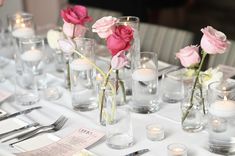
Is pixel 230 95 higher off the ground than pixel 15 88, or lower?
higher

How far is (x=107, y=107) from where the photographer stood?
132 centimetres

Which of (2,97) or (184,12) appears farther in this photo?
(184,12)

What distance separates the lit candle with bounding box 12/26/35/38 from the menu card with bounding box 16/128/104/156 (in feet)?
2.68

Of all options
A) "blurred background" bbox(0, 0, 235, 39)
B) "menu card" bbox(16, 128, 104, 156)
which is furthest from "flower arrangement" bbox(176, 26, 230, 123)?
"blurred background" bbox(0, 0, 235, 39)

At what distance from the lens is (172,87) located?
1563mm

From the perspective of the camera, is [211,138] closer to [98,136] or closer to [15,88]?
[98,136]

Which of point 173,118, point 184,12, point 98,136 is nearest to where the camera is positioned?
point 98,136

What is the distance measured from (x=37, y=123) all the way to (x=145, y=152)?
1.27ft

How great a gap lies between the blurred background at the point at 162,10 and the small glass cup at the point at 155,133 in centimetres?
208

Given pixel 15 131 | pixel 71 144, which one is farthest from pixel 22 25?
pixel 71 144

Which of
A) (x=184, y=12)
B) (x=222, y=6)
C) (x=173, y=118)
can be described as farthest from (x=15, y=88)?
(x=222, y=6)

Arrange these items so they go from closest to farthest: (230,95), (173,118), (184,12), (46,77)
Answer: (230,95) → (173,118) → (46,77) → (184,12)

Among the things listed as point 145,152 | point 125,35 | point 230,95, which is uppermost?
point 125,35

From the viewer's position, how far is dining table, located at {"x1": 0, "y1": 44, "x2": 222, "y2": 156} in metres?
1.24
